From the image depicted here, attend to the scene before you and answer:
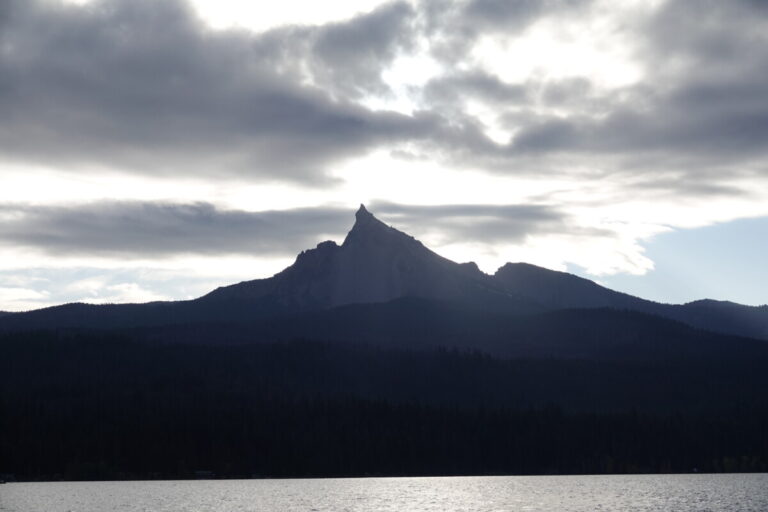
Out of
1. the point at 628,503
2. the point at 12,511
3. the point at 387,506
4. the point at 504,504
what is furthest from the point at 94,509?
the point at 628,503

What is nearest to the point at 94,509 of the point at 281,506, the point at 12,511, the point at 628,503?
the point at 12,511

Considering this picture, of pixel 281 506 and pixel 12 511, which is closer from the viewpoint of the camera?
pixel 12 511

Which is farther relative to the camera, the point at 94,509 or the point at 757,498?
the point at 757,498

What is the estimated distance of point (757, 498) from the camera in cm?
19962

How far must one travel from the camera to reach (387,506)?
196500 mm

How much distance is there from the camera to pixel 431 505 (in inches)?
7830

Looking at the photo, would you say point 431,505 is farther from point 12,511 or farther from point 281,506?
point 12,511

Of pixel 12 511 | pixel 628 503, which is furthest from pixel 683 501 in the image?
pixel 12 511

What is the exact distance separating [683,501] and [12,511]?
118399 millimetres

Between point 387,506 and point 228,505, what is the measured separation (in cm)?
2951

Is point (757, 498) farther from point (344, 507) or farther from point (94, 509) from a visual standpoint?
point (94, 509)

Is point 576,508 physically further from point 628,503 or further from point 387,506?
point 387,506

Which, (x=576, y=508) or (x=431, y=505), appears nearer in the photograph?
(x=576, y=508)

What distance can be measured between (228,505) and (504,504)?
50764 millimetres
